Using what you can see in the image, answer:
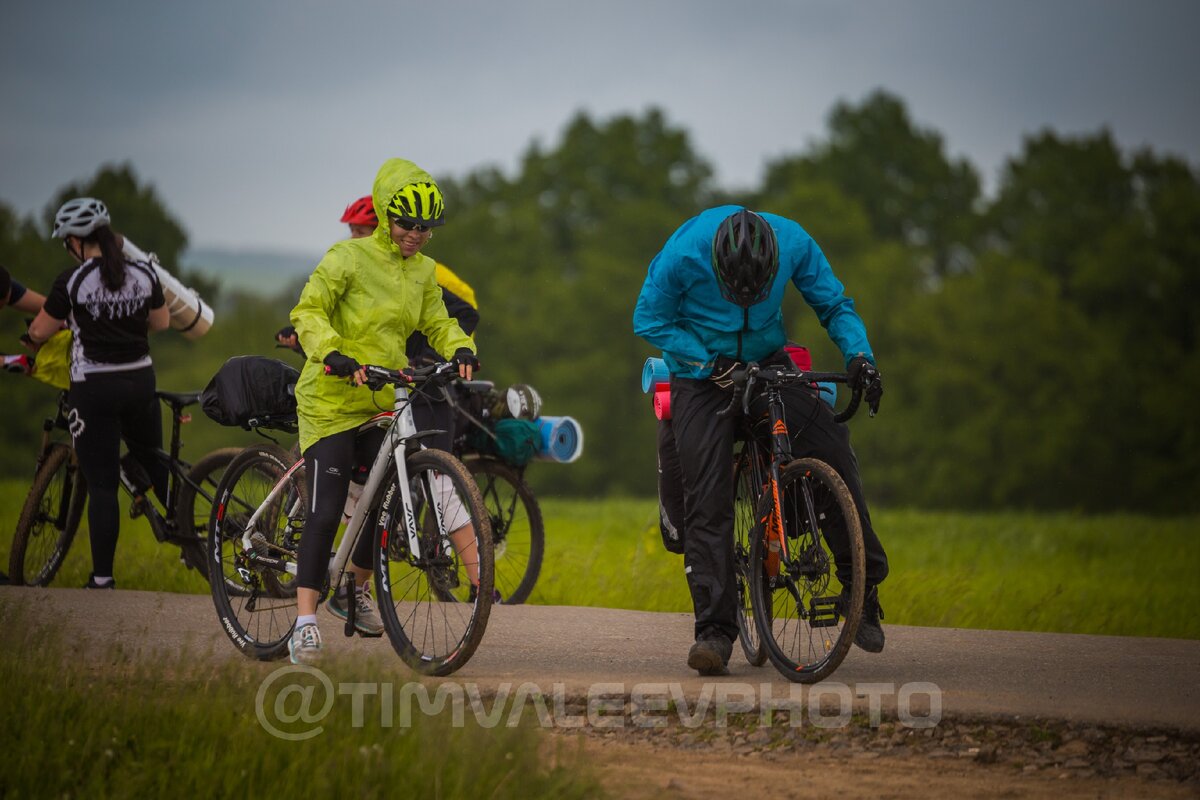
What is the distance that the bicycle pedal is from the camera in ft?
21.5

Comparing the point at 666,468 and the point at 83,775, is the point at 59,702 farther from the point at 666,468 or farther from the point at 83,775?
the point at 666,468

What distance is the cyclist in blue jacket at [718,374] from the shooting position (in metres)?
6.85

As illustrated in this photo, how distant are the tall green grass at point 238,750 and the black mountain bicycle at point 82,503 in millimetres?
3299

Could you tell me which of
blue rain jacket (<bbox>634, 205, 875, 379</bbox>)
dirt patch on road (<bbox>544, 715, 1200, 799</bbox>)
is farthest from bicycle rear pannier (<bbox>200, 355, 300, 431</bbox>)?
dirt patch on road (<bbox>544, 715, 1200, 799</bbox>)

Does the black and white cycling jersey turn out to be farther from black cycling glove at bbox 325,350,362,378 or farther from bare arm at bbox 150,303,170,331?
black cycling glove at bbox 325,350,362,378

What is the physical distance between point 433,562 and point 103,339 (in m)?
3.21

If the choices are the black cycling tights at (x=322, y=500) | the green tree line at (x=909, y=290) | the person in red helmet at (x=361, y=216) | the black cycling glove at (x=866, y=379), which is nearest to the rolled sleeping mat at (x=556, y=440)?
the person in red helmet at (x=361, y=216)

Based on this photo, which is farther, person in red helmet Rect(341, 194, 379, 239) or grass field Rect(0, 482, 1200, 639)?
grass field Rect(0, 482, 1200, 639)

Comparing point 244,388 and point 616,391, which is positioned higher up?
point 616,391

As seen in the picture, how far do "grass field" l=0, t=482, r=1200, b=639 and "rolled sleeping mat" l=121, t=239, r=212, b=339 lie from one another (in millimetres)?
1669

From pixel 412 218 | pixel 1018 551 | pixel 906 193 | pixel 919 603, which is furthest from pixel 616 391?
pixel 412 218

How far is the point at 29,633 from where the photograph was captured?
262 inches

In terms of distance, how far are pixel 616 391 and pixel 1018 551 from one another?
33.9 metres

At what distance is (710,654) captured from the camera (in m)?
6.77
